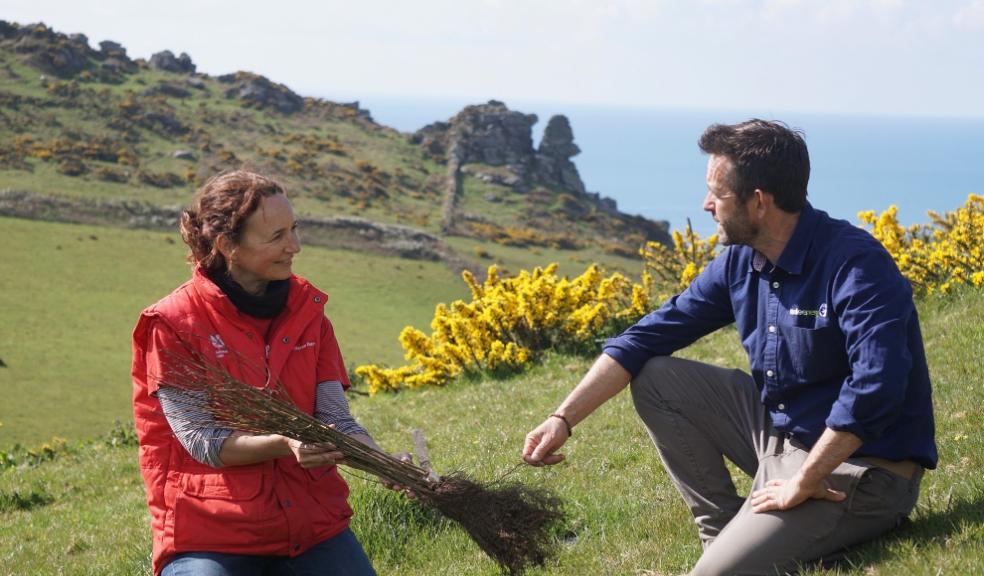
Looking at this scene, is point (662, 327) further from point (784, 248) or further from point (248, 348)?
point (248, 348)

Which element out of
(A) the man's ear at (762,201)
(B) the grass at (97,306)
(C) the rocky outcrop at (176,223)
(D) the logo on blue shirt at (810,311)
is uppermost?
(A) the man's ear at (762,201)

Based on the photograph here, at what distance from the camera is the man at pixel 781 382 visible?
3971 millimetres

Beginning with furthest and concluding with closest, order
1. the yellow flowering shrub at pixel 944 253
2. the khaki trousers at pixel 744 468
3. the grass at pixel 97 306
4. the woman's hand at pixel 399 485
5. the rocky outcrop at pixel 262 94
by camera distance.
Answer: the rocky outcrop at pixel 262 94 → the grass at pixel 97 306 → the yellow flowering shrub at pixel 944 253 → the woman's hand at pixel 399 485 → the khaki trousers at pixel 744 468

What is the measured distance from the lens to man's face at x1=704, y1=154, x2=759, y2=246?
14.2 ft

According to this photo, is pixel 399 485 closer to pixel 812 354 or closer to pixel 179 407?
pixel 179 407

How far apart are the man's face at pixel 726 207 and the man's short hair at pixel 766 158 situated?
0.02 metres

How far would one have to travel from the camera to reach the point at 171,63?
295 ft

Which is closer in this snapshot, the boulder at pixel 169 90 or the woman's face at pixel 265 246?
the woman's face at pixel 265 246

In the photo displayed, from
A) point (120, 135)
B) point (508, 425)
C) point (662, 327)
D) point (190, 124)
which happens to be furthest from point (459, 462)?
point (190, 124)

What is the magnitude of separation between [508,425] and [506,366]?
3.24 m

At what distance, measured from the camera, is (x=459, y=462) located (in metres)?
7.31


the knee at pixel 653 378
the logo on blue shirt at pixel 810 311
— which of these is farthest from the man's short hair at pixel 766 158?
the knee at pixel 653 378

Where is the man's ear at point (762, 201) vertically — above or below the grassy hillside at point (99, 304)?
above

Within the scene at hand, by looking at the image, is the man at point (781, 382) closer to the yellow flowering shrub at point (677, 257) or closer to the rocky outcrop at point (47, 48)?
the yellow flowering shrub at point (677, 257)
